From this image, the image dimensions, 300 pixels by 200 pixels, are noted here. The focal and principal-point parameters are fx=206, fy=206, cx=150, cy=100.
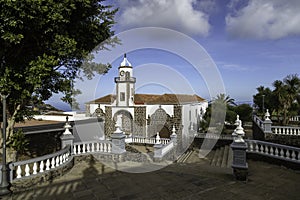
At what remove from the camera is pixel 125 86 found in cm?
2030

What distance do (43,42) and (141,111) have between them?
14.3 metres

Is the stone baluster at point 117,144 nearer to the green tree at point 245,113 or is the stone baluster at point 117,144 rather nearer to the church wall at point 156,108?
the church wall at point 156,108

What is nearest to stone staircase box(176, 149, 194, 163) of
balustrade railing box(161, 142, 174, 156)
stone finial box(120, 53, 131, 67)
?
balustrade railing box(161, 142, 174, 156)

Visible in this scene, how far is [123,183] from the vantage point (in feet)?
17.9

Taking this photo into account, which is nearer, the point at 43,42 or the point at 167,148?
the point at 43,42

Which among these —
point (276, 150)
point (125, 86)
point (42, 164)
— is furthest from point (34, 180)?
point (125, 86)

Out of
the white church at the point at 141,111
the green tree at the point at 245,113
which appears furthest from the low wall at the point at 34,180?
the green tree at the point at 245,113

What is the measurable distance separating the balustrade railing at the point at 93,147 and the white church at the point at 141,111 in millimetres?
10427

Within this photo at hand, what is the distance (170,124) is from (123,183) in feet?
44.9

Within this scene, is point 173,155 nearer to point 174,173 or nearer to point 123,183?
point 174,173

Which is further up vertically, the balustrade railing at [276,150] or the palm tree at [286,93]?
the palm tree at [286,93]

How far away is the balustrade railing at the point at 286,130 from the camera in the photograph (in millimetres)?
10059

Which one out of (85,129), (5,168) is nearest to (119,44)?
(5,168)

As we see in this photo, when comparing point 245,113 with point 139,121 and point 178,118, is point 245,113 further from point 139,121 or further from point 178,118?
point 139,121
